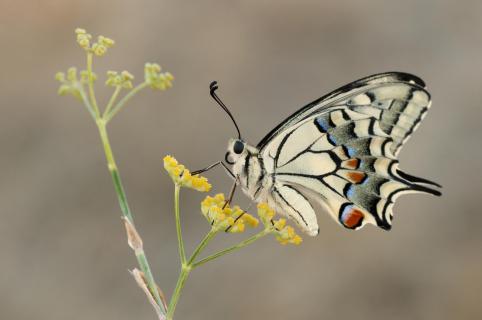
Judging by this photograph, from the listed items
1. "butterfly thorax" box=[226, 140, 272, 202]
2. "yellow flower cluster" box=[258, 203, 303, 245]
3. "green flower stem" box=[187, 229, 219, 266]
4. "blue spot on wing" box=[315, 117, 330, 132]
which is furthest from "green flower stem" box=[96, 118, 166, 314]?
"blue spot on wing" box=[315, 117, 330, 132]

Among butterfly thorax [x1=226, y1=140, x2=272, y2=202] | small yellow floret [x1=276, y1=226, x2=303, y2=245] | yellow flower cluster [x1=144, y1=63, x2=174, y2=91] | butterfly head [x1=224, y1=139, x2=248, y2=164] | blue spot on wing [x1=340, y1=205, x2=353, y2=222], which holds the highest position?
yellow flower cluster [x1=144, y1=63, x2=174, y2=91]

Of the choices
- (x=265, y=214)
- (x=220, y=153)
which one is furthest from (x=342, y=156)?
(x=220, y=153)

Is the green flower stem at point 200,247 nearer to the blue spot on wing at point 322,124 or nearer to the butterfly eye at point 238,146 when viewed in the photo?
the butterfly eye at point 238,146

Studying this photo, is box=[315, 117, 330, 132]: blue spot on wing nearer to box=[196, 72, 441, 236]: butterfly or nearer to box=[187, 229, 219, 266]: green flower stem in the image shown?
box=[196, 72, 441, 236]: butterfly

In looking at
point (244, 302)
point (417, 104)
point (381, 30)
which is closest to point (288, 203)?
point (417, 104)

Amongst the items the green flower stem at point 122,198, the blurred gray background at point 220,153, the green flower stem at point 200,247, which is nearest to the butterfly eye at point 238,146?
the green flower stem at point 200,247
